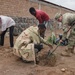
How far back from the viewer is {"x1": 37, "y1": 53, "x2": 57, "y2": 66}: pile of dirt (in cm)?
558

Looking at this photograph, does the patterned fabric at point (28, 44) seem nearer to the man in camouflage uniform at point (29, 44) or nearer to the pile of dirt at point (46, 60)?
the man in camouflage uniform at point (29, 44)

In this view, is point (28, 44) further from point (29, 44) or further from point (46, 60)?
point (46, 60)

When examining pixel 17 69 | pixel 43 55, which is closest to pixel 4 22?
pixel 43 55

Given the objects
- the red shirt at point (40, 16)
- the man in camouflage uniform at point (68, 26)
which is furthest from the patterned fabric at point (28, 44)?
the red shirt at point (40, 16)

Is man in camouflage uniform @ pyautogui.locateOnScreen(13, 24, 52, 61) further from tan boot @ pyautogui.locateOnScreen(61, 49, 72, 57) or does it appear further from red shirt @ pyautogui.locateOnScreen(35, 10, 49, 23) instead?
red shirt @ pyautogui.locateOnScreen(35, 10, 49, 23)

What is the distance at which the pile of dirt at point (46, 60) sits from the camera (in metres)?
5.58

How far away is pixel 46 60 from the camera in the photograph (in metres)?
5.74

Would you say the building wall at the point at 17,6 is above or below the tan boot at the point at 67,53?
above

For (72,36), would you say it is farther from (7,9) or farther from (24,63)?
(7,9)

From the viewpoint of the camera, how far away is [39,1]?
45.3 ft

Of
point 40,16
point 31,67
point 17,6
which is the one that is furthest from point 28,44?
point 17,6

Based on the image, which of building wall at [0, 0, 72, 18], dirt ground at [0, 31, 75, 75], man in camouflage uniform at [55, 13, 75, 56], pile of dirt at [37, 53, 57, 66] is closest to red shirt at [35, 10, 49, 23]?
man in camouflage uniform at [55, 13, 75, 56]

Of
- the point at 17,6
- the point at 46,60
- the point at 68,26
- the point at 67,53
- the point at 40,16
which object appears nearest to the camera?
the point at 46,60

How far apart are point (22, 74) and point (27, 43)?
86 centimetres
